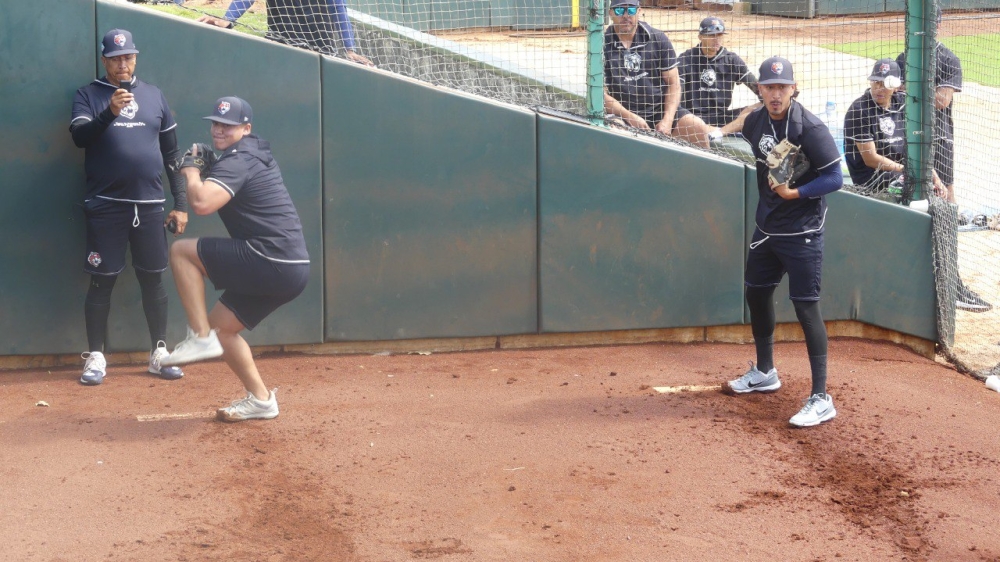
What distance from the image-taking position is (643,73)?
7.73 m

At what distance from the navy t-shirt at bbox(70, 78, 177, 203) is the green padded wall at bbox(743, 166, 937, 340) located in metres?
A: 4.03

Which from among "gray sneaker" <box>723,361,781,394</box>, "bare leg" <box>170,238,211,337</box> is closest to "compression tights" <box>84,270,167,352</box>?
"bare leg" <box>170,238,211,337</box>

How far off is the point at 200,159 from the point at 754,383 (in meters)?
3.52

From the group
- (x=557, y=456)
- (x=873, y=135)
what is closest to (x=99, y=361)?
(x=557, y=456)

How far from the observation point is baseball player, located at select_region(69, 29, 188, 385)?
20.4ft

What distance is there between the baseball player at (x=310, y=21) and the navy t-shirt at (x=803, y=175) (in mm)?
2783

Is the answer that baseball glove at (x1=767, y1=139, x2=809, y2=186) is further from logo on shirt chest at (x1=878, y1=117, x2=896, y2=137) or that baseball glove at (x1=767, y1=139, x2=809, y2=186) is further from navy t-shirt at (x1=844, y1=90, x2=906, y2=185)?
logo on shirt chest at (x1=878, y1=117, x2=896, y2=137)

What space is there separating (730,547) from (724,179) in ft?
11.3

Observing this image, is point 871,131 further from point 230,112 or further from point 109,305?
point 109,305

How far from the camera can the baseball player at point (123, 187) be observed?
6227mm

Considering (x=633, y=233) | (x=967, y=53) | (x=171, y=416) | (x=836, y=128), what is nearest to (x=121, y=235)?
(x=171, y=416)

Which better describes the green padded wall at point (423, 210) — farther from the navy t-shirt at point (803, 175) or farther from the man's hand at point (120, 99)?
the navy t-shirt at point (803, 175)

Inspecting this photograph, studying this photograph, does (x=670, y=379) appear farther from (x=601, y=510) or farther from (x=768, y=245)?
(x=601, y=510)

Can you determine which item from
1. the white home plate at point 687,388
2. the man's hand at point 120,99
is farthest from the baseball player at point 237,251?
the white home plate at point 687,388
